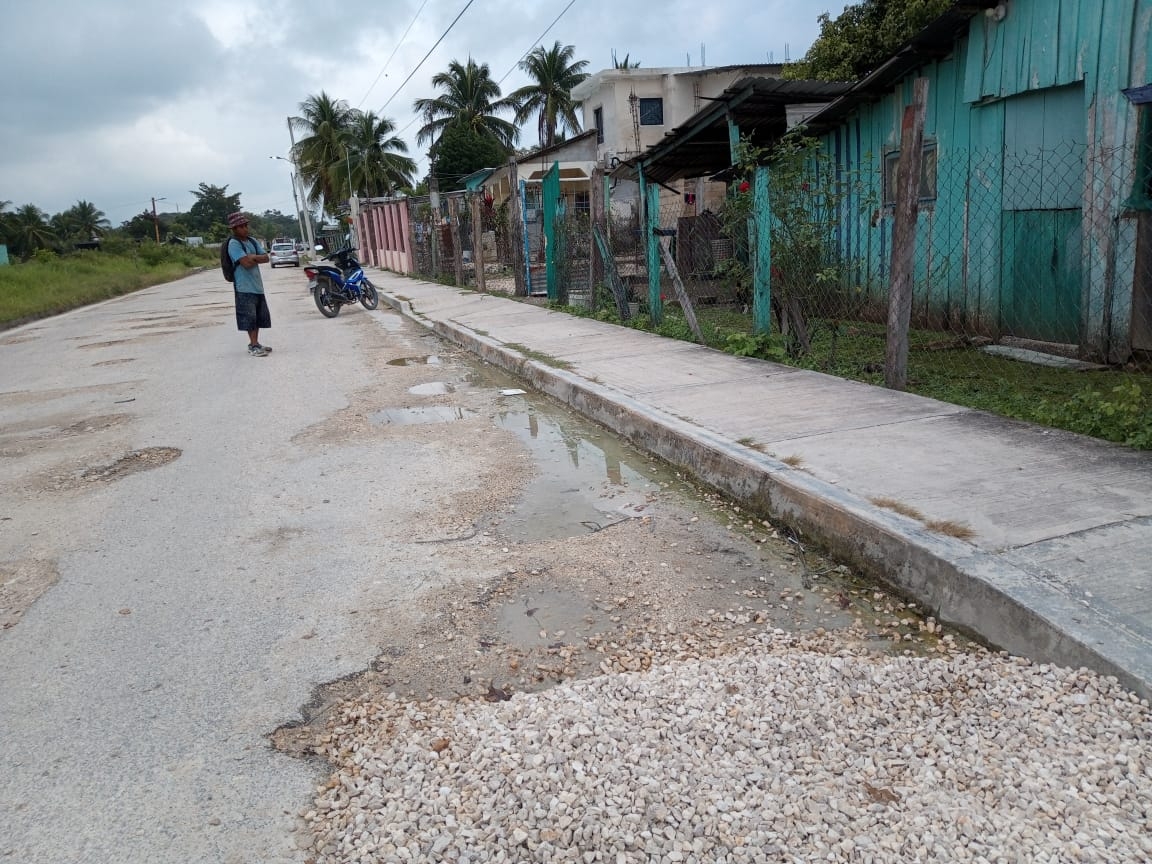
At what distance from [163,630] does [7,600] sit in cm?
94

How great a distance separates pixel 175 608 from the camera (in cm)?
357

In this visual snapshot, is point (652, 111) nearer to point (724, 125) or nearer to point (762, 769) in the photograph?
point (724, 125)

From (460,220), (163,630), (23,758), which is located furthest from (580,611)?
(460,220)

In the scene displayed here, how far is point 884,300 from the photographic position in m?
9.73

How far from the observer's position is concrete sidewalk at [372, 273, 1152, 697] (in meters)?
2.80

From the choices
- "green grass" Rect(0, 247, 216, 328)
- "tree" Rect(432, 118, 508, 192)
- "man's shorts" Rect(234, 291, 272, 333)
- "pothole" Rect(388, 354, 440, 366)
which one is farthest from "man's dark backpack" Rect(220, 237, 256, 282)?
"tree" Rect(432, 118, 508, 192)

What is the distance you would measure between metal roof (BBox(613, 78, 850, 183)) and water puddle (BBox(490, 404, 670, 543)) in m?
4.53

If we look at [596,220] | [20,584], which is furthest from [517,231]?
[20,584]

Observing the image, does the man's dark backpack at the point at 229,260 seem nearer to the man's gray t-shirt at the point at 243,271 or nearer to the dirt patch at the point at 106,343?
the man's gray t-shirt at the point at 243,271

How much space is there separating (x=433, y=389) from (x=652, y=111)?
2820 centimetres

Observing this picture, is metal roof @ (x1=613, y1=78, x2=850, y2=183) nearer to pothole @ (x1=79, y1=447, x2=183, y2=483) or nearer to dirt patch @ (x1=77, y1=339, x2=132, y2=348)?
pothole @ (x1=79, y1=447, x2=183, y2=483)

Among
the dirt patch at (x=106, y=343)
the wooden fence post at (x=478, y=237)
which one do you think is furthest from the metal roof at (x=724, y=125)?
the dirt patch at (x=106, y=343)

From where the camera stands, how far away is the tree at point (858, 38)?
17.2 m

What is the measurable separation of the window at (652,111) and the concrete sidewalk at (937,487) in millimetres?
28408
